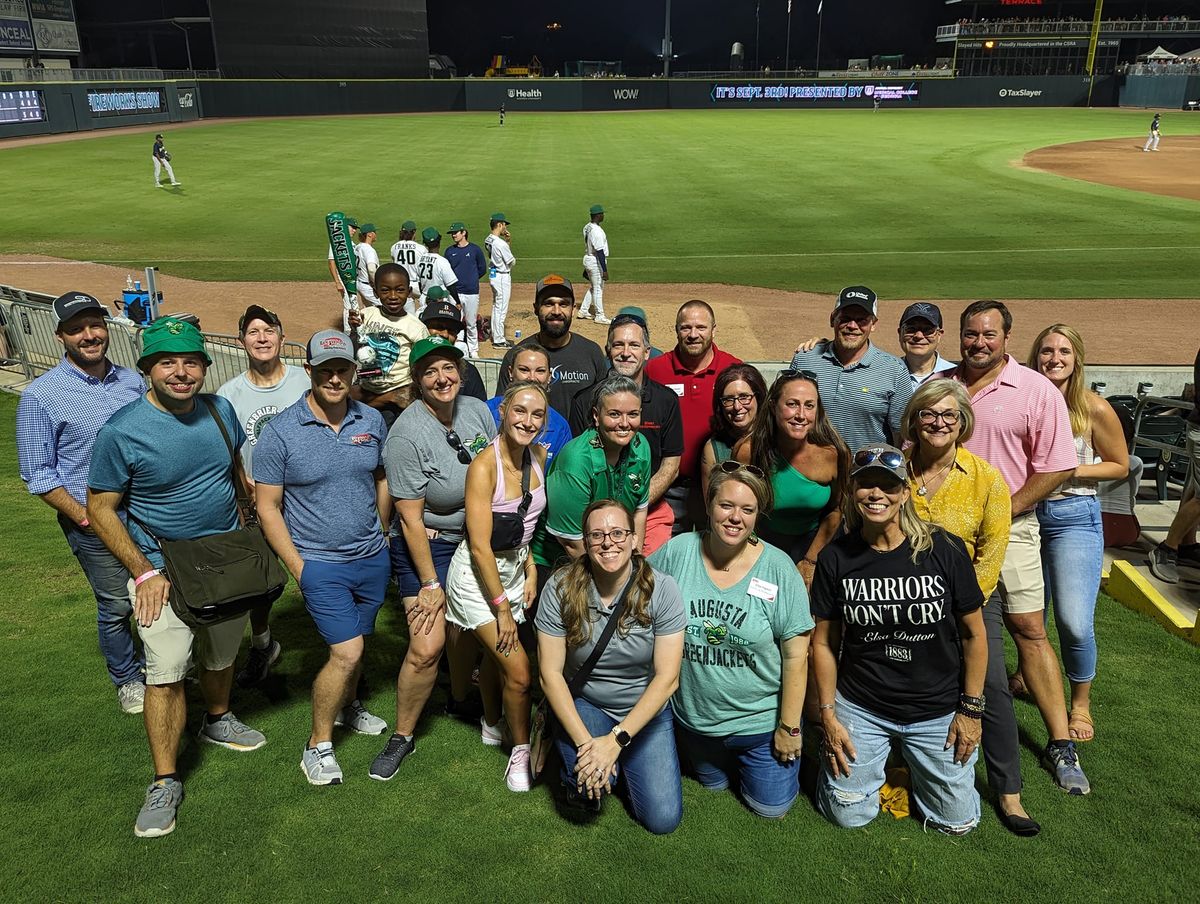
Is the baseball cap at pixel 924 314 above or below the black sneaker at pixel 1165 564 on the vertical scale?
above

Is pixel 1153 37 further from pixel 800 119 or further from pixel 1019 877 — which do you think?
pixel 1019 877

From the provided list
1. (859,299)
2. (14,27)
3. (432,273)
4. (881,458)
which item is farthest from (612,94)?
(881,458)

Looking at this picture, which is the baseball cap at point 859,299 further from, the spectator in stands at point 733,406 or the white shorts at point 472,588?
the white shorts at point 472,588

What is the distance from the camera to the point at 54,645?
5.68m

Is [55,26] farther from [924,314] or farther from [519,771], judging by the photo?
[519,771]

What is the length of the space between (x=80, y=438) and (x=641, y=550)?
316cm

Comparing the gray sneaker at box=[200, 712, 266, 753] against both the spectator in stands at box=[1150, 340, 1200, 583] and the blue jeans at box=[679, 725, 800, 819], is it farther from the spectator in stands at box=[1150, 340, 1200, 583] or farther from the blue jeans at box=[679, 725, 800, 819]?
the spectator in stands at box=[1150, 340, 1200, 583]

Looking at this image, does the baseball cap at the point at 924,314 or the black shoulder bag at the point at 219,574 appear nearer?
the black shoulder bag at the point at 219,574

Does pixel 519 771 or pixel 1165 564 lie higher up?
pixel 519 771

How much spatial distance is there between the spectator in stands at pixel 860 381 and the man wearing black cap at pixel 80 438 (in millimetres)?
4091

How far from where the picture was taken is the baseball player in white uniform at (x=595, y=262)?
15.1m

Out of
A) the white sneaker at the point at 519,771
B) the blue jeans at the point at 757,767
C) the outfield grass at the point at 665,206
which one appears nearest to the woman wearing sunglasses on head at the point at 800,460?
the blue jeans at the point at 757,767

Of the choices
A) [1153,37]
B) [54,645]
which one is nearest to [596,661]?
[54,645]

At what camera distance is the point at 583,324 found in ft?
52.1
